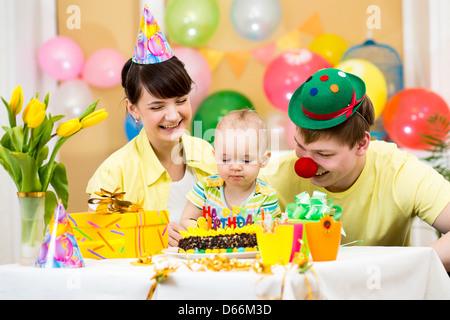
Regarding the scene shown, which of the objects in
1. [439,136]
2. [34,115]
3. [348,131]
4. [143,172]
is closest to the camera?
[34,115]

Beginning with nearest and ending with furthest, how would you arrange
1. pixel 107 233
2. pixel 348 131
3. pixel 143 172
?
pixel 107 233
pixel 348 131
pixel 143 172

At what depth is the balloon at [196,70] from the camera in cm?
324

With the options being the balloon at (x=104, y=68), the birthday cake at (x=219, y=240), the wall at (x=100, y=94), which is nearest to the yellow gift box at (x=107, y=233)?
the birthday cake at (x=219, y=240)

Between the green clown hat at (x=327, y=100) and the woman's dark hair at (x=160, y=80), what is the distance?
0.58 meters

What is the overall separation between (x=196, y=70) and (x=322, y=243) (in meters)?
2.30

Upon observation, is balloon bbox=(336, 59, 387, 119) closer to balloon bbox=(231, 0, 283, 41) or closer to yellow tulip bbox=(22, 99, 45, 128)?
balloon bbox=(231, 0, 283, 41)

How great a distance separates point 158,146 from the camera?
6.83 ft

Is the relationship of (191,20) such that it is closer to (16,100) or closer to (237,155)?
(237,155)

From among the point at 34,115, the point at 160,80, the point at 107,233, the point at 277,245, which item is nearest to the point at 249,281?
the point at 277,245

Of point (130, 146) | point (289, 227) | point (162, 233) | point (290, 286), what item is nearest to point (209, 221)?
point (162, 233)

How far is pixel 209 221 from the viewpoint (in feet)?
4.29

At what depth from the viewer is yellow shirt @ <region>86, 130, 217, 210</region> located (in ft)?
6.44

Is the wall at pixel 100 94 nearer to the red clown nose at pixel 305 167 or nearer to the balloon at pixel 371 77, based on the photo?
the balloon at pixel 371 77

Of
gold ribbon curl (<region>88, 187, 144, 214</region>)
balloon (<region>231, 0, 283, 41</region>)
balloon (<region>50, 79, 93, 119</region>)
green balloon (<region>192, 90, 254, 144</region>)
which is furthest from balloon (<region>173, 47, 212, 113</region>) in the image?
gold ribbon curl (<region>88, 187, 144, 214</region>)
